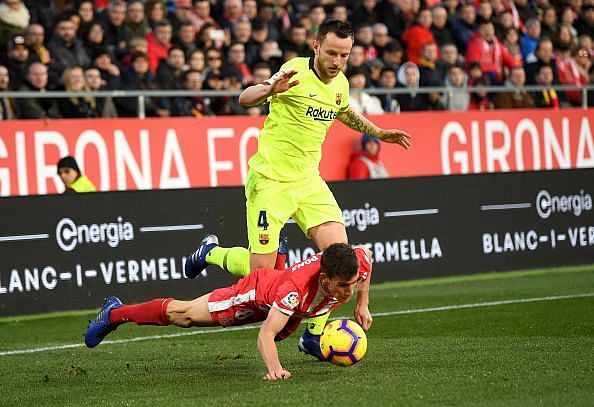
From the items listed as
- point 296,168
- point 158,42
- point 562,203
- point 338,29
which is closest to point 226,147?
point 158,42

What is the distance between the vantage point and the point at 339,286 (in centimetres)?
777

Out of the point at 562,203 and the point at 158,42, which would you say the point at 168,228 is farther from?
the point at 562,203

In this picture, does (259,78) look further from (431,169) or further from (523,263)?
(523,263)

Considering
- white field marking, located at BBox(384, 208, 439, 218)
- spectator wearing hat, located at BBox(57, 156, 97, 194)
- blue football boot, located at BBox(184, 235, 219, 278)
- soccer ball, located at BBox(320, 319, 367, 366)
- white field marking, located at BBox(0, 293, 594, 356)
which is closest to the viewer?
soccer ball, located at BBox(320, 319, 367, 366)

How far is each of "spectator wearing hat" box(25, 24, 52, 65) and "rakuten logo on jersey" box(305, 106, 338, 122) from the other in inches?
258

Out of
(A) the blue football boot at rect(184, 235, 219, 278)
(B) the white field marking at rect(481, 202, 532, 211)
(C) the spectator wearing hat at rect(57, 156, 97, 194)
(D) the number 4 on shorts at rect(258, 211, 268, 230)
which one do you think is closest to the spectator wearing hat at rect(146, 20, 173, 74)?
(C) the spectator wearing hat at rect(57, 156, 97, 194)

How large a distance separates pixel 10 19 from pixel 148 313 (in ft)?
25.8

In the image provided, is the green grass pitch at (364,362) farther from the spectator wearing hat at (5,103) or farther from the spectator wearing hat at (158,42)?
the spectator wearing hat at (158,42)

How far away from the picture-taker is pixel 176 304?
341 inches

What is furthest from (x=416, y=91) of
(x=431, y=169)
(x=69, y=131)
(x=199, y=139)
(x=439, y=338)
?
(x=439, y=338)

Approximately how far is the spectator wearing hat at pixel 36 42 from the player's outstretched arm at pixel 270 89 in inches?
287

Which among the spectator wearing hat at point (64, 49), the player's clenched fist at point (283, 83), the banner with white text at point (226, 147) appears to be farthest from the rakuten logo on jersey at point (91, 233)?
the player's clenched fist at point (283, 83)

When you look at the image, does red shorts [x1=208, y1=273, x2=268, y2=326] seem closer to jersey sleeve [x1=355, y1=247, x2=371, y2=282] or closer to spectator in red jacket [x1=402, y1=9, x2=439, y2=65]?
jersey sleeve [x1=355, y1=247, x2=371, y2=282]

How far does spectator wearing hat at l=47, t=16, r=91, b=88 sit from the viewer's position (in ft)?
50.9
